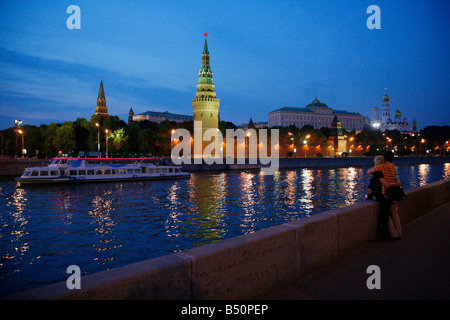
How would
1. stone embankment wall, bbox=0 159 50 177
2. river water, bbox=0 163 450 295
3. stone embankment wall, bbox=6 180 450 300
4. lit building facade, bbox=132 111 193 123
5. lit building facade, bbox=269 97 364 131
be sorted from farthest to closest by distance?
lit building facade, bbox=132 111 193 123 → lit building facade, bbox=269 97 364 131 → stone embankment wall, bbox=0 159 50 177 → river water, bbox=0 163 450 295 → stone embankment wall, bbox=6 180 450 300

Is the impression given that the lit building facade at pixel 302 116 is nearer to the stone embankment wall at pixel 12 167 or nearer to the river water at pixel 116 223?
the stone embankment wall at pixel 12 167

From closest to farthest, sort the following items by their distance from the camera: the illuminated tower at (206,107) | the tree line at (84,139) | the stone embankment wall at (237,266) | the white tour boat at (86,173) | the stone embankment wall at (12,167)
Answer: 1. the stone embankment wall at (237,266)
2. the white tour boat at (86,173)
3. the stone embankment wall at (12,167)
4. the tree line at (84,139)
5. the illuminated tower at (206,107)

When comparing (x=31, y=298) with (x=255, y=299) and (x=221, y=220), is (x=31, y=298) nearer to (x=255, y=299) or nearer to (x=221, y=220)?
(x=255, y=299)

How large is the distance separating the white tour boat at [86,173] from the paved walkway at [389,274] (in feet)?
133

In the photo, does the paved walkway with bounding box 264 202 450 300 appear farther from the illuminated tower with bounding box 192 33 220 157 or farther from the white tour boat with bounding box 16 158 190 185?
the illuminated tower with bounding box 192 33 220 157

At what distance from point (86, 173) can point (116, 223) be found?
91.0 feet

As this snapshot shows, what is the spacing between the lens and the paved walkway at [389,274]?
14.3 ft

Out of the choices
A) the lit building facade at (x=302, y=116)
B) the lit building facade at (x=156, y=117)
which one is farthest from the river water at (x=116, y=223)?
the lit building facade at (x=156, y=117)

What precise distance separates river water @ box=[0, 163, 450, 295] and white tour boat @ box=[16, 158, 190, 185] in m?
8.50

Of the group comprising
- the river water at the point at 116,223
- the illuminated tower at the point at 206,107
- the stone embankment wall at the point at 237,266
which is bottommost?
the river water at the point at 116,223

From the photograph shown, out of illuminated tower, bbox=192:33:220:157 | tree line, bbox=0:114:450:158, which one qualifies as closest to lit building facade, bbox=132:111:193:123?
tree line, bbox=0:114:450:158

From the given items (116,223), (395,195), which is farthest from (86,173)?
(395,195)

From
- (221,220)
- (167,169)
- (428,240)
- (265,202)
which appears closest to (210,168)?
(167,169)

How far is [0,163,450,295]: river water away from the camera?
12172 mm
